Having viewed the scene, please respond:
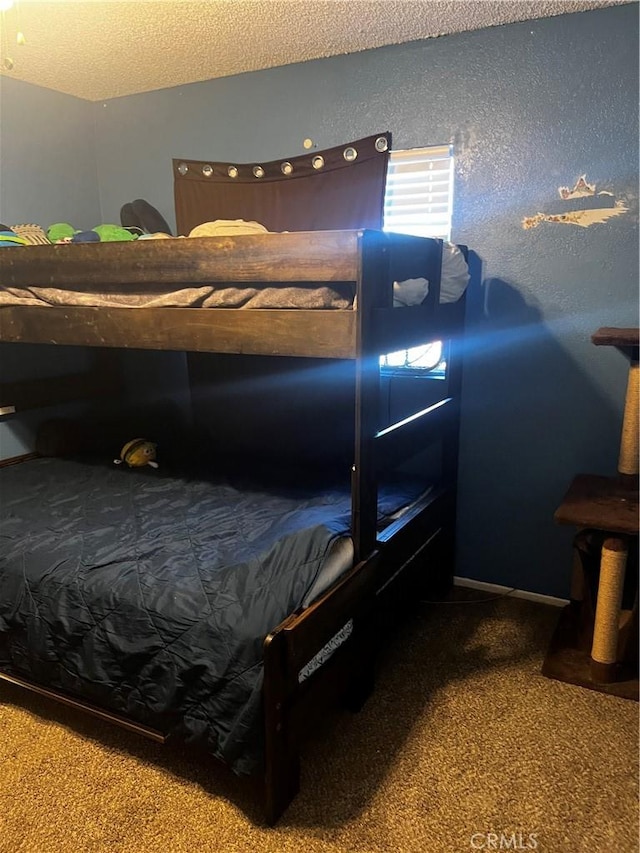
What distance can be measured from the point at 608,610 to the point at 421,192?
1.64 m

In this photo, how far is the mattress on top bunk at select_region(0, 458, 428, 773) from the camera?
1.42 metres

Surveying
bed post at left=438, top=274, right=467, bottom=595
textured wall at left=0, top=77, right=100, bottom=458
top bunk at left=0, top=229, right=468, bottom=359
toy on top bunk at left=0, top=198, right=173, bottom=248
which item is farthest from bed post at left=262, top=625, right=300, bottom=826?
textured wall at left=0, top=77, right=100, bottom=458

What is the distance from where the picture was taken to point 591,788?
1.53 m

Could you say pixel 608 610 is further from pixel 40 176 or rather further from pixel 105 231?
pixel 40 176

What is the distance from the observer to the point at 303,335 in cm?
154

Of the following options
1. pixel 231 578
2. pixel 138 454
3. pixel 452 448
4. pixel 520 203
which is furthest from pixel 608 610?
pixel 138 454

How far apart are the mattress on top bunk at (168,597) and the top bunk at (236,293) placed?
563 millimetres

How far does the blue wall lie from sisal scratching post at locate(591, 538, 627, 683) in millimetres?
505

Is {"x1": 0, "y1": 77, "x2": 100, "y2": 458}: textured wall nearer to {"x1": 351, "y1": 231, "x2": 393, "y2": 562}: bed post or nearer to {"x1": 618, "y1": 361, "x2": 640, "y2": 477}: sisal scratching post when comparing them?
{"x1": 351, "y1": 231, "x2": 393, "y2": 562}: bed post

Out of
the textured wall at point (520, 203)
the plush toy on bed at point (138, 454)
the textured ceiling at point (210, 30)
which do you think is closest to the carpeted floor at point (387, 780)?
the textured wall at point (520, 203)

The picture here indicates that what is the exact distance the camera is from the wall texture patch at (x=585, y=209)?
2.04 m

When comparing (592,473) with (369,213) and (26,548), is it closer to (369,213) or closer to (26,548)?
(369,213)

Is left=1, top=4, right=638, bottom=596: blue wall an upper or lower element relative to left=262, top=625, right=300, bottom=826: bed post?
upper

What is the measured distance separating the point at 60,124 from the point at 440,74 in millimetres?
1780
